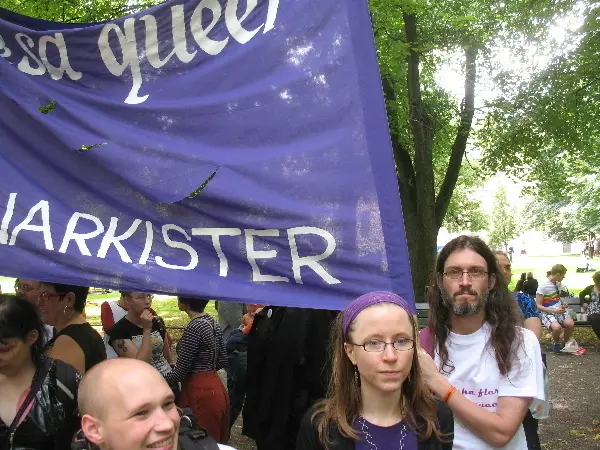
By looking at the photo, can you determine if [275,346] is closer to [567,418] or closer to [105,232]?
[105,232]

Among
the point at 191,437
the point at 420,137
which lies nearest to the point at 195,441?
the point at 191,437

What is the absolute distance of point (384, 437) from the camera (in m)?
2.18

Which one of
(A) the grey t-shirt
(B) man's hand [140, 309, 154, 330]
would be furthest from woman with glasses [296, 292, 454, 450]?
(A) the grey t-shirt

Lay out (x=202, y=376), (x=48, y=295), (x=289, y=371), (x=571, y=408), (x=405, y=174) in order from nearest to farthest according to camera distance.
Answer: (x=48, y=295)
(x=289, y=371)
(x=202, y=376)
(x=571, y=408)
(x=405, y=174)

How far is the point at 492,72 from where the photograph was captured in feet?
50.7

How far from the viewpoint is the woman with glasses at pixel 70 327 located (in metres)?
3.28

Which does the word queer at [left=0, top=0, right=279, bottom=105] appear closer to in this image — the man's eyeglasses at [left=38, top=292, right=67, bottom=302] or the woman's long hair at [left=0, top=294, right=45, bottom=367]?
the woman's long hair at [left=0, top=294, right=45, bottom=367]

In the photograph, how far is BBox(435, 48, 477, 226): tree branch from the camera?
52.9ft

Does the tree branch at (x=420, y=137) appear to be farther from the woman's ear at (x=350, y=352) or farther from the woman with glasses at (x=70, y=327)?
the woman's ear at (x=350, y=352)

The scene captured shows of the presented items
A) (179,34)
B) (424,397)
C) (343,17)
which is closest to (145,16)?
(179,34)

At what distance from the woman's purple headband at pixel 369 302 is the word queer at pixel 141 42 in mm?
1146

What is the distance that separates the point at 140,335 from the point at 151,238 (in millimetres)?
2365

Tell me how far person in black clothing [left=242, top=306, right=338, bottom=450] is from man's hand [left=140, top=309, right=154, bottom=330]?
0.91 metres

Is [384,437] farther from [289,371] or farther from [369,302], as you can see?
[289,371]
